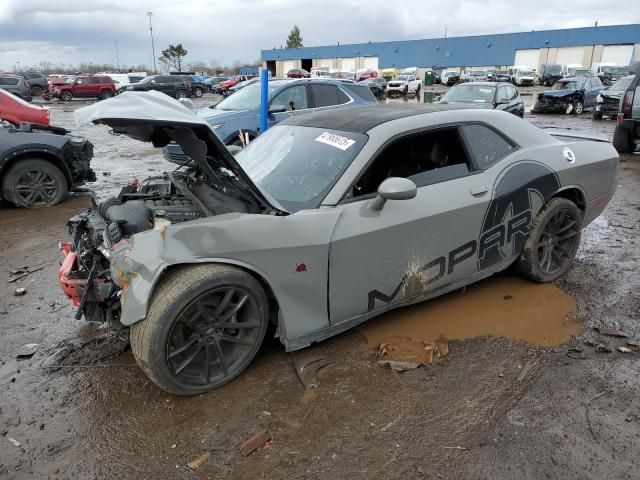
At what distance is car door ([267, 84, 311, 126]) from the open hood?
6071 mm

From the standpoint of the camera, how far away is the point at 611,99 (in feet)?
56.4

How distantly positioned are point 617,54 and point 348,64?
118 feet

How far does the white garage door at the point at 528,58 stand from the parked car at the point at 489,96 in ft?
174

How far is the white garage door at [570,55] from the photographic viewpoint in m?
57.5

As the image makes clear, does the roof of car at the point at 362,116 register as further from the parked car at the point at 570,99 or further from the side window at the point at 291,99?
the parked car at the point at 570,99

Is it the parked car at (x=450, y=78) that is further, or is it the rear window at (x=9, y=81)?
the parked car at (x=450, y=78)

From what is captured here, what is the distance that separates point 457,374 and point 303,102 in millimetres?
7341

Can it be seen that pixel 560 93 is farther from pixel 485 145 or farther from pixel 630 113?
pixel 485 145

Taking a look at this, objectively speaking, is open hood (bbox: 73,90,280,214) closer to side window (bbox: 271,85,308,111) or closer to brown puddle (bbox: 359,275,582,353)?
brown puddle (bbox: 359,275,582,353)

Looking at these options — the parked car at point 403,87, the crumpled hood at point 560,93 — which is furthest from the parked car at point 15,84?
the crumpled hood at point 560,93

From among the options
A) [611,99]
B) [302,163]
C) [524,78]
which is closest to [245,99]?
[302,163]

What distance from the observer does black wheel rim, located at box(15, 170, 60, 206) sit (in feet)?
23.5

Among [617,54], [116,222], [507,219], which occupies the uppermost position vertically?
[617,54]

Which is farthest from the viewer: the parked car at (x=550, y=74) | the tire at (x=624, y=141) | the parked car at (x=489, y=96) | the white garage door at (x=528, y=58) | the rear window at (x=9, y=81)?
the white garage door at (x=528, y=58)
